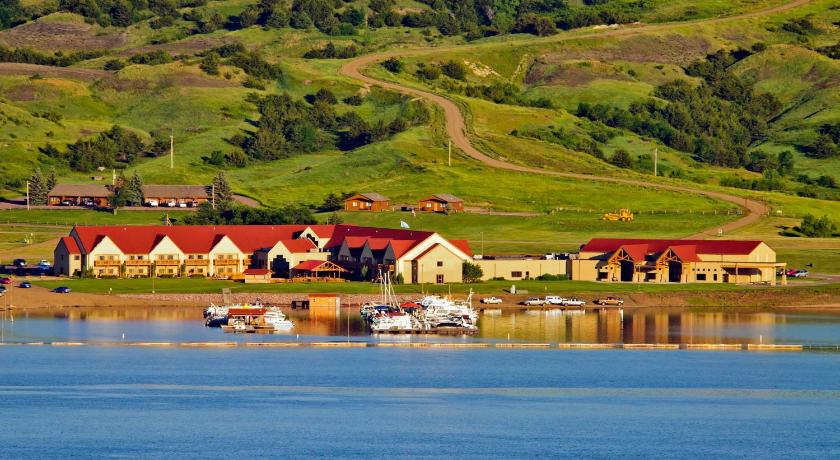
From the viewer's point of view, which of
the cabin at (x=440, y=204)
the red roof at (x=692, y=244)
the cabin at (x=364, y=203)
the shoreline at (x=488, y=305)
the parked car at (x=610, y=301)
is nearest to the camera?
the shoreline at (x=488, y=305)

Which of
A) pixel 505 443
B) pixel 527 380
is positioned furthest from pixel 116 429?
pixel 527 380

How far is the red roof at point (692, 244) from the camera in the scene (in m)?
142

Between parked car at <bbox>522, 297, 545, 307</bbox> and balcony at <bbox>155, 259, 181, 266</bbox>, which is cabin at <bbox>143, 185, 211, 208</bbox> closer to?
balcony at <bbox>155, 259, 181, 266</bbox>

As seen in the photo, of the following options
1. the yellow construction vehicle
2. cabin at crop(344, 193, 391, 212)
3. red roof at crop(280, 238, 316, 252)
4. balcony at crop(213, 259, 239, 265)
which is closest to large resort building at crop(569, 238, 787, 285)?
red roof at crop(280, 238, 316, 252)

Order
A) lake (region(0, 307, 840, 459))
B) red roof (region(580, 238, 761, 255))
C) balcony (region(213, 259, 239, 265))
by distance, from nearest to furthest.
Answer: lake (region(0, 307, 840, 459)) < red roof (region(580, 238, 761, 255)) < balcony (region(213, 259, 239, 265))

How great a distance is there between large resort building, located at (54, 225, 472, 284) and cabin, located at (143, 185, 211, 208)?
43.2m

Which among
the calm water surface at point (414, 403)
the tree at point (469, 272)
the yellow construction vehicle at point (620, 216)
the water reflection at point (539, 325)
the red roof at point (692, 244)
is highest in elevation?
the yellow construction vehicle at point (620, 216)

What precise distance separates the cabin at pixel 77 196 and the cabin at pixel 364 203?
1108 inches

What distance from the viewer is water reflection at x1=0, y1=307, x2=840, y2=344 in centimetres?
10862

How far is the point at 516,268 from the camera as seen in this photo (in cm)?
14088

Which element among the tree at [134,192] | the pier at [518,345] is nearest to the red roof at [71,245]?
the pier at [518,345]

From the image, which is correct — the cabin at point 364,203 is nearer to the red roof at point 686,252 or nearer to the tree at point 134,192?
the tree at point 134,192

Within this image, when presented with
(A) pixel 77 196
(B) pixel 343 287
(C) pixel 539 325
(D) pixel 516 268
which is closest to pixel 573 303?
(D) pixel 516 268

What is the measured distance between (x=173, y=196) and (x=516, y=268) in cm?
6468
